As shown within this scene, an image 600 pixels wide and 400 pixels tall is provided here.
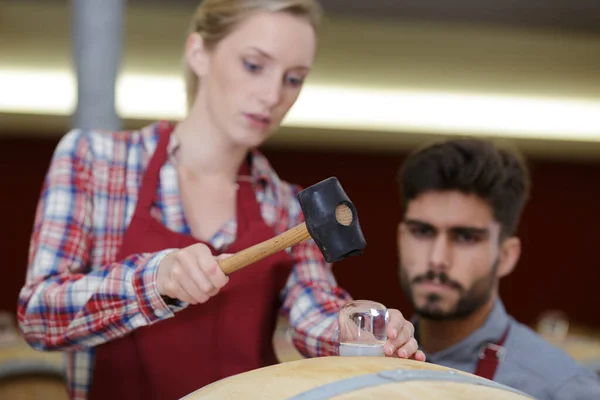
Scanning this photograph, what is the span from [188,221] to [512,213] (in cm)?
109

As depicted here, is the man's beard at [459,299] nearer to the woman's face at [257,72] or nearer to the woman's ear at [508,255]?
the woman's ear at [508,255]

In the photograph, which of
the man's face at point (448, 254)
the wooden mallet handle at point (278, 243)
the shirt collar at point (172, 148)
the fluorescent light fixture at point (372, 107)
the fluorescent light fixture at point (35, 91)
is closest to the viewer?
Result: the wooden mallet handle at point (278, 243)

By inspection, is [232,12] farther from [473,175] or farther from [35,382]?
[35,382]

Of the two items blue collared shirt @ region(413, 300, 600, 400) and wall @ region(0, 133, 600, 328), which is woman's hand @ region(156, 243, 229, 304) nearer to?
blue collared shirt @ region(413, 300, 600, 400)

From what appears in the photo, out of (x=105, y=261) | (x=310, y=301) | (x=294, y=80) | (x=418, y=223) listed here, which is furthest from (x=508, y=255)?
(x=105, y=261)

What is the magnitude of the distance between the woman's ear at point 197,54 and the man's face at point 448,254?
0.80 m

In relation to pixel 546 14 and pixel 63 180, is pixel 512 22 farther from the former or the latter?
pixel 63 180

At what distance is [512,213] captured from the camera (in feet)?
8.46

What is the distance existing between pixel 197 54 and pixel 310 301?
0.67 m

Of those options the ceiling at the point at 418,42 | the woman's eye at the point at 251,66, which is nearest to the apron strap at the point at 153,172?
the woman's eye at the point at 251,66

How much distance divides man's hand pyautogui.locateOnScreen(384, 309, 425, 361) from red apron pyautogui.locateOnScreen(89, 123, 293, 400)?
0.45 m

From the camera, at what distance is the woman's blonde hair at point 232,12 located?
1943 millimetres

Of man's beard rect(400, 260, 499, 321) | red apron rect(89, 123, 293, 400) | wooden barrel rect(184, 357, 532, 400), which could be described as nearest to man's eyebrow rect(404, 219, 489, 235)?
man's beard rect(400, 260, 499, 321)

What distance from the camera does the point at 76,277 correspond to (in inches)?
70.4
